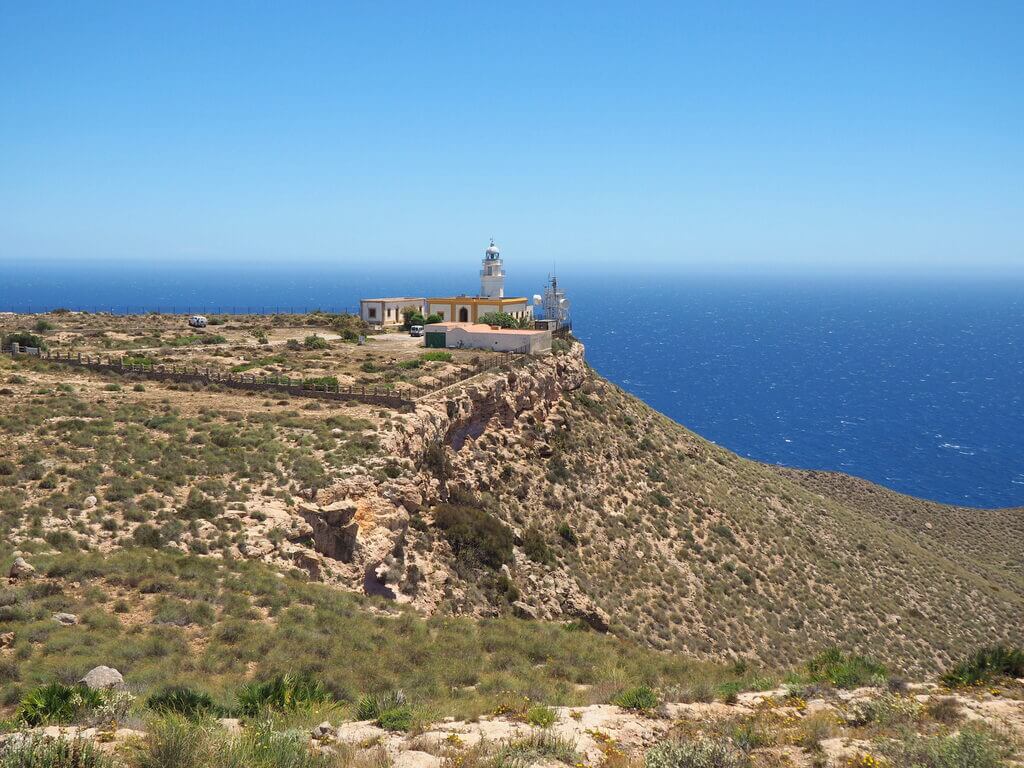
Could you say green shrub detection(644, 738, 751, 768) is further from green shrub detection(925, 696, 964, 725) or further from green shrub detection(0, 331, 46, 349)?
green shrub detection(0, 331, 46, 349)

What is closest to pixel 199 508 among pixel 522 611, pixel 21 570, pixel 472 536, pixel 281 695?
pixel 21 570

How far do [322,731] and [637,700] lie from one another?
547 centimetres

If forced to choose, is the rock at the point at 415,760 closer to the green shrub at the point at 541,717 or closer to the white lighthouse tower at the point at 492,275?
the green shrub at the point at 541,717

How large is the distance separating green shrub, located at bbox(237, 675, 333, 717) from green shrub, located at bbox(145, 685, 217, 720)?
557 millimetres

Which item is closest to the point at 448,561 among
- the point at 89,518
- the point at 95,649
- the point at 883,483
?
the point at 89,518

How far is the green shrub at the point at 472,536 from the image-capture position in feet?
82.1

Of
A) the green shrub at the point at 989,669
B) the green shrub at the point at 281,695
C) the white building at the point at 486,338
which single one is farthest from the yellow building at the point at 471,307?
the green shrub at the point at 281,695

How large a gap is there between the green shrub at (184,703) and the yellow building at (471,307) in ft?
149

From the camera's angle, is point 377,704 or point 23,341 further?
point 23,341

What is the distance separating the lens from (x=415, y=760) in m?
9.56

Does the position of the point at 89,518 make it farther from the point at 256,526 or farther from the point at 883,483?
the point at 883,483

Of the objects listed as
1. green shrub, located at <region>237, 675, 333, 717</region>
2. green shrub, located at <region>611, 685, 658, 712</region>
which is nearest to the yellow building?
green shrub, located at <region>611, 685, 658, 712</region>

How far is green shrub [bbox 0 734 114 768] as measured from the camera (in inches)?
308

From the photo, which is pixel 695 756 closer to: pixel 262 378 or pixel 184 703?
pixel 184 703
